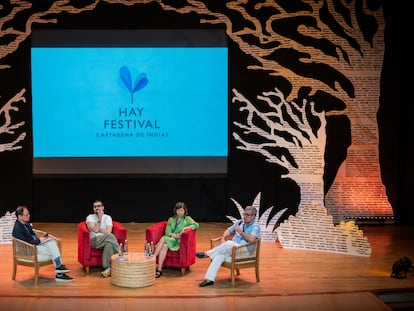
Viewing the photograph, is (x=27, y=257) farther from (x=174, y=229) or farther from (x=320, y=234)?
(x=320, y=234)

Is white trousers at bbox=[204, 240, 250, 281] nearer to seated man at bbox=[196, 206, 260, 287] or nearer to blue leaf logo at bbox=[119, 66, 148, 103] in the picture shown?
seated man at bbox=[196, 206, 260, 287]

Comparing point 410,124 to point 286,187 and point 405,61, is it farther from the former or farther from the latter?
point 286,187

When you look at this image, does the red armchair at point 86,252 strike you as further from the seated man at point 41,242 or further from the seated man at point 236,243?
the seated man at point 236,243

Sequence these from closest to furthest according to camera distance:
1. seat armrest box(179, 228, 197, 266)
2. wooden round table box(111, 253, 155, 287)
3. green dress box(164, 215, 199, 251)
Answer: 1. wooden round table box(111, 253, 155, 287)
2. seat armrest box(179, 228, 197, 266)
3. green dress box(164, 215, 199, 251)

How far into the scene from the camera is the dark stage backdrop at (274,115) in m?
10.2

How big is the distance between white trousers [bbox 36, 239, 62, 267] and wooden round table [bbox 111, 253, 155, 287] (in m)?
0.66

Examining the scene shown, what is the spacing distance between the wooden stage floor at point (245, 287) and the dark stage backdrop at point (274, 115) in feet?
4.44

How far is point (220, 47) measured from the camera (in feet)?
33.8

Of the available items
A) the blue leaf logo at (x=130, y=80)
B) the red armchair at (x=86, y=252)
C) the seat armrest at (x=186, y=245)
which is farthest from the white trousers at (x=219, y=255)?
the blue leaf logo at (x=130, y=80)

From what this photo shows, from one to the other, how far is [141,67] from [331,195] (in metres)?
3.67

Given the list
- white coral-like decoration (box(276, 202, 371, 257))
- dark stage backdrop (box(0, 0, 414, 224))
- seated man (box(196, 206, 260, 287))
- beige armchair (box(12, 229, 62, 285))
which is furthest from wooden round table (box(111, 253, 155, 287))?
dark stage backdrop (box(0, 0, 414, 224))

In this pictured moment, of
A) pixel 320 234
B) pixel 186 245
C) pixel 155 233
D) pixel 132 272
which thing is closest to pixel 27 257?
pixel 132 272

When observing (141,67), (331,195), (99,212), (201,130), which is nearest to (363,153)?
(331,195)

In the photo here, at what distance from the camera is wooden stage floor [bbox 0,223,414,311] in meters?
6.62
